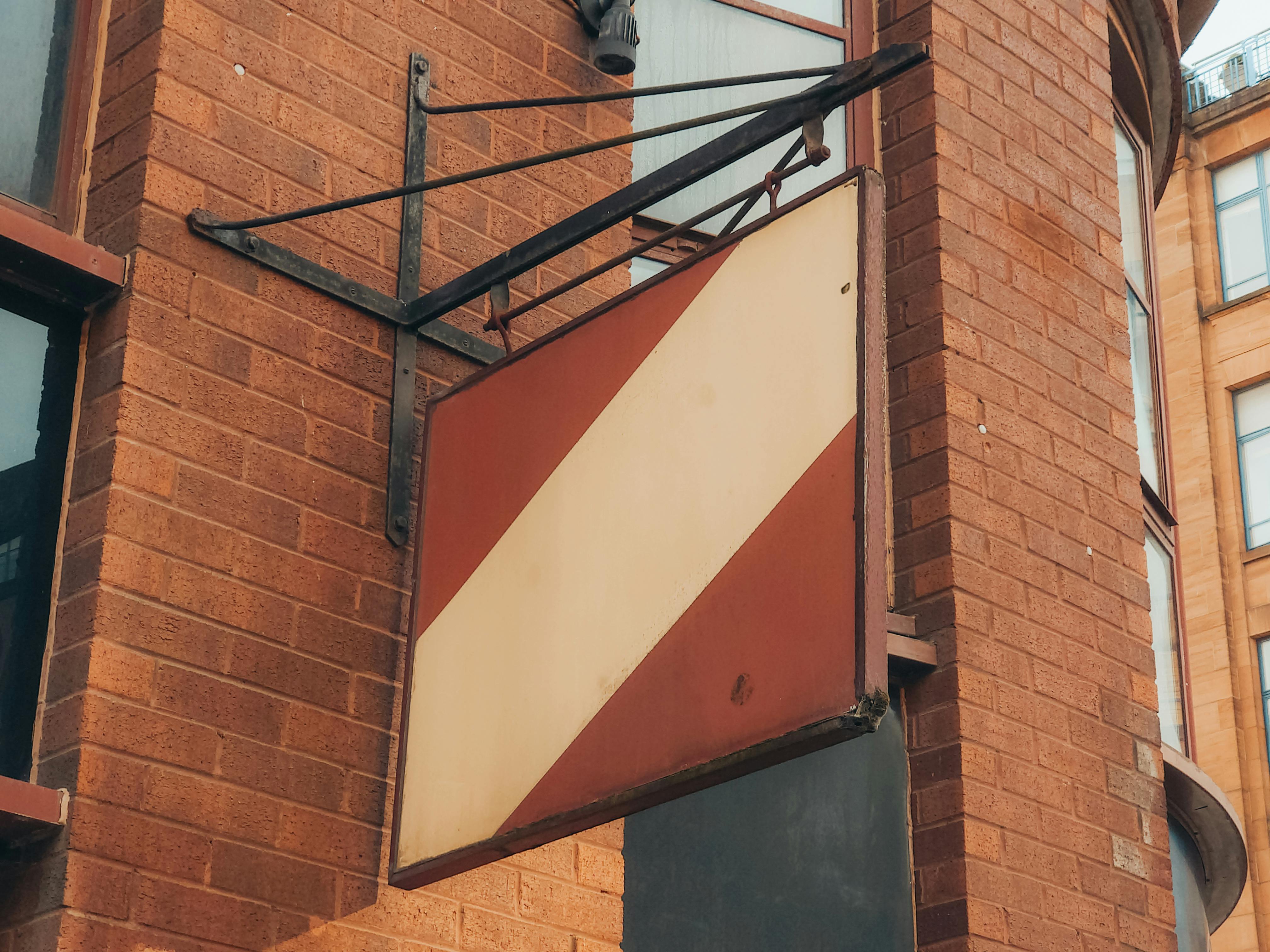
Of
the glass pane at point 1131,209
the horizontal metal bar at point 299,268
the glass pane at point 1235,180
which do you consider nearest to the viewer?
the horizontal metal bar at point 299,268

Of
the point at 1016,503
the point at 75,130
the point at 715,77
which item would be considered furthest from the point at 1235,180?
the point at 75,130

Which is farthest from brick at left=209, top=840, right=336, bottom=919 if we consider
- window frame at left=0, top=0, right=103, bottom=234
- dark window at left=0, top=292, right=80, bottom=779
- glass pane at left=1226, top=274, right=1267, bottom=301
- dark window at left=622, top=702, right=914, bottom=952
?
glass pane at left=1226, top=274, right=1267, bottom=301

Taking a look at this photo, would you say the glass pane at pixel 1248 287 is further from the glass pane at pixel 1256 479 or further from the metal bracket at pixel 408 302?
the metal bracket at pixel 408 302

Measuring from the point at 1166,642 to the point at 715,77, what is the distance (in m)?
2.71

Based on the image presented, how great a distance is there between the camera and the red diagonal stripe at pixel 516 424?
330cm

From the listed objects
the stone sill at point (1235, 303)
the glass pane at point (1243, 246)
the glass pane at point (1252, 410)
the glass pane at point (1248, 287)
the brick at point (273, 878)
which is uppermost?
the glass pane at point (1243, 246)

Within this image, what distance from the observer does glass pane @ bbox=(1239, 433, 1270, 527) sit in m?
25.9

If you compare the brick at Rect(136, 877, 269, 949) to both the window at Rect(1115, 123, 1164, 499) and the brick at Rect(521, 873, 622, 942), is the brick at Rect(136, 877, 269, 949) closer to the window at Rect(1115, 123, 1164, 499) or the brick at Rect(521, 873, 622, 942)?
the brick at Rect(521, 873, 622, 942)

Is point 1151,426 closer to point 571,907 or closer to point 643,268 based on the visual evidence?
point 643,268

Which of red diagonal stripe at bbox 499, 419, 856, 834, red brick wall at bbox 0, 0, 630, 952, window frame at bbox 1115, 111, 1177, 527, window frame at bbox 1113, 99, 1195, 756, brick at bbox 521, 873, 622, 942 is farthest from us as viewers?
window frame at bbox 1115, 111, 1177, 527

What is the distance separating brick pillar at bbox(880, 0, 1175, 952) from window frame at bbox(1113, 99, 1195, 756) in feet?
1.21

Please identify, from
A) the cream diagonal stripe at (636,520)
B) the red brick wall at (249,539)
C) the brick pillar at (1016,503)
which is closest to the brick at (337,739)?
the red brick wall at (249,539)

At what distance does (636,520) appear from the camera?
3.11 metres

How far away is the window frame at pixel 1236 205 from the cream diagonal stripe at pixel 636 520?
25.3 m
